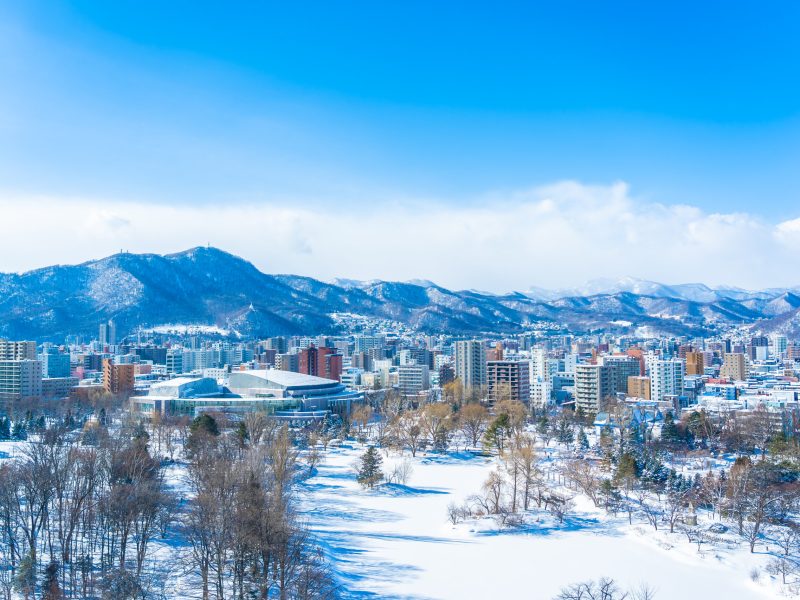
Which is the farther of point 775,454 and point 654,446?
point 654,446

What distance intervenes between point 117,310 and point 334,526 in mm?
146837

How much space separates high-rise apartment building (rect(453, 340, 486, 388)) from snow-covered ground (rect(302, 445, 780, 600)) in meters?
42.5

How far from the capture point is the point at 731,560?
18312 millimetres

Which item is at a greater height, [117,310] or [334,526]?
[117,310]

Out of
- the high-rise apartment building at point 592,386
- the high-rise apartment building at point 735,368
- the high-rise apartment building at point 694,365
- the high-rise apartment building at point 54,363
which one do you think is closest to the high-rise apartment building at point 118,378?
the high-rise apartment building at point 54,363

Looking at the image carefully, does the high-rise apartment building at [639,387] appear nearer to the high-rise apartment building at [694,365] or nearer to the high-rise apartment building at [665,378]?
the high-rise apartment building at [665,378]

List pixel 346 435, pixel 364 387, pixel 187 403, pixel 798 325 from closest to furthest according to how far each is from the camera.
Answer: pixel 346 435
pixel 187 403
pixel 364 387
pixel 798 325

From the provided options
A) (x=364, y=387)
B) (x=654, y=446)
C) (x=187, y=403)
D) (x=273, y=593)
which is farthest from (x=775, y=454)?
(x=364, y=387)

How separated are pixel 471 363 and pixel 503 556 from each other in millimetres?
49878

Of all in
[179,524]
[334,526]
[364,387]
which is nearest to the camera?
Answer: [179,524]

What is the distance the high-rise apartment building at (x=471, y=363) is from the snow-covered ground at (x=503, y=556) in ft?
139

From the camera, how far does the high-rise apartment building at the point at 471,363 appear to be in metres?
68.2

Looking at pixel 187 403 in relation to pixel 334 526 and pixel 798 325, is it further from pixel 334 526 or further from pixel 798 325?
pixel 798 325

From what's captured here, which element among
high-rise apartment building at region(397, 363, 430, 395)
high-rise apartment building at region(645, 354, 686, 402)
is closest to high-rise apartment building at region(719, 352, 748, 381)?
high-rise apartment building at region(645, 354, 686, 402)
